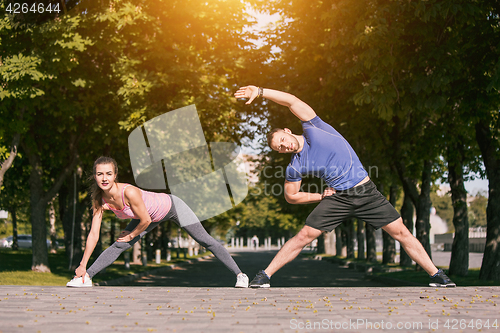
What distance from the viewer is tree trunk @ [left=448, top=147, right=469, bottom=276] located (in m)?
15.0

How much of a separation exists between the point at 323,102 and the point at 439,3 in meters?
6.05

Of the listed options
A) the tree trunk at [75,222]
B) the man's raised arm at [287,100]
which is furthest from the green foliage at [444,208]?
the man's raised arm at [287,100]

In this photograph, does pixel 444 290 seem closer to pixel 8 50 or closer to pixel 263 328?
pixel 263 328

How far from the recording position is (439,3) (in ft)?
32.9

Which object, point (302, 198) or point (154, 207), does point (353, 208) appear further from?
point (154, 207)

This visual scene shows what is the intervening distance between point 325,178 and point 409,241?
1287mm

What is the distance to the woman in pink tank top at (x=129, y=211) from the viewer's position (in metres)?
5.93

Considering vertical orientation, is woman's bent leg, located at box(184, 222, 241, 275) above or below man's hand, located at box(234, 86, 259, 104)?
below

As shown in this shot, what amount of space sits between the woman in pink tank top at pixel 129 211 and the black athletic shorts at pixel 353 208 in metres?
1.30

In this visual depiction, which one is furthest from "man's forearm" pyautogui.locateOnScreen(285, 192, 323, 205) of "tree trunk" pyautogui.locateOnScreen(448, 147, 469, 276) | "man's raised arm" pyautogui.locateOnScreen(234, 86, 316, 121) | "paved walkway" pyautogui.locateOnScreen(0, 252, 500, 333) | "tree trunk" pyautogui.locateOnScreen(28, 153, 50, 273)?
"tree trunk" pyautogui.locateOnScreen(28, 153, 50, 273)

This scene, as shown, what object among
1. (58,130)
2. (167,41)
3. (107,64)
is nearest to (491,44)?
(167,41)

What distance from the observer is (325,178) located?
6.10 meters

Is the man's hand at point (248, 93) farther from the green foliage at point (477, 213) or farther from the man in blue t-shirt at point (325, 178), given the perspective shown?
the green foliage at point (477, 213)

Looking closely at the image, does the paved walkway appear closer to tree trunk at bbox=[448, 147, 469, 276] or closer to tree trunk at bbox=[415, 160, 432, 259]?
tree trunk at bbox=[448, 147, 469, 276]
